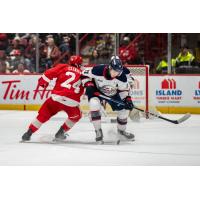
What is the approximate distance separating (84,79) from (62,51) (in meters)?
6.02

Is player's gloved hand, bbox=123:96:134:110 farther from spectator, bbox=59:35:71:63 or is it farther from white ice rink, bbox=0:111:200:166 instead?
spectator, bbox=59:35:71:63

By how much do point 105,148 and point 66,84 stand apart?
2.84ft

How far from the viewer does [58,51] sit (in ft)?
43.1

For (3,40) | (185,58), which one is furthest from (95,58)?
(3,40)

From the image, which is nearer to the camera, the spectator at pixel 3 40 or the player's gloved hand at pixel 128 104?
the player's gloved hand at pixel 128 104

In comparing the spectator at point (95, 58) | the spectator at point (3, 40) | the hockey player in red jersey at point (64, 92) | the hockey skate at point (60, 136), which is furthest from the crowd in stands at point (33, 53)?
the hockey player in red jersey at point (64, 92)

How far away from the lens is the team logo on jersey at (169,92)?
11594mm

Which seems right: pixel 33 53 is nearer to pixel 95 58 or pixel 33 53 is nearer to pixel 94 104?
pixel 95 58

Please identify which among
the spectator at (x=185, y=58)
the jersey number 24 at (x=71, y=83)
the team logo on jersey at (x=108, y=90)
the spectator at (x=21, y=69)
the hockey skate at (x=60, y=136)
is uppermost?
the spectator at (x=185, y=58)

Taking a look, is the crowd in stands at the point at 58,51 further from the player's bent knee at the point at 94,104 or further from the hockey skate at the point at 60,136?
the player's bent knee at the point at 94,104

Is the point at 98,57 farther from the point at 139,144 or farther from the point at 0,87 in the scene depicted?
the point at 139,144

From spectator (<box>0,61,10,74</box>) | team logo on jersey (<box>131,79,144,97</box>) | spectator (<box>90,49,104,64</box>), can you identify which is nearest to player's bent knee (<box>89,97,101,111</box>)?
team logo on jersey (<box>131,79,144,97</box>)

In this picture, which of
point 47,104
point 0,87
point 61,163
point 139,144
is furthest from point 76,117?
point 0,87

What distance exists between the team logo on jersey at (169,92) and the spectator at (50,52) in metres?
2.55
